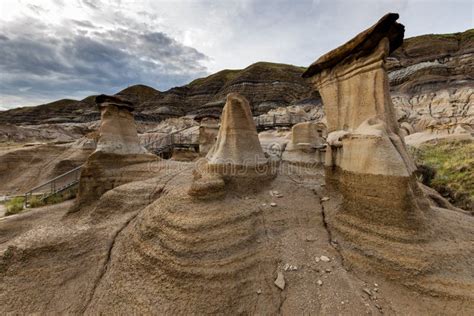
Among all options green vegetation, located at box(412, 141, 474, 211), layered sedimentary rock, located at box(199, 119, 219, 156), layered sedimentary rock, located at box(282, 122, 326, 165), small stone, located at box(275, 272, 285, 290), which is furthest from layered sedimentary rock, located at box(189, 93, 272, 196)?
layered sedimentary rock, located at box(199, 119, 219, 156)

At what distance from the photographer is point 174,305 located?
110 inches

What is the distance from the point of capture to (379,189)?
3414 mm

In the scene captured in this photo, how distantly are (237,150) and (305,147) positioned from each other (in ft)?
14.0

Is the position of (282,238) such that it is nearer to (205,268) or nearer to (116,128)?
(205,268)

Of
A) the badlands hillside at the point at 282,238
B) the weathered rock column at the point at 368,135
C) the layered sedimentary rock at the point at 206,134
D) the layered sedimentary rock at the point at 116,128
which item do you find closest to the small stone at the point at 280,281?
the badlands hillside at the point at 282,238

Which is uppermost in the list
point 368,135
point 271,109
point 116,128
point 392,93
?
point 271,109

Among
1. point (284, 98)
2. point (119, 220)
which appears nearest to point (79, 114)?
point (284, 98)

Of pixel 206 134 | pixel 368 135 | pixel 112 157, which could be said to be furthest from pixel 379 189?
pixel 206 134

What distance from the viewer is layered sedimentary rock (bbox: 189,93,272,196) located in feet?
15.7

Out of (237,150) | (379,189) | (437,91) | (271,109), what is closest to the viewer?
(379,189)

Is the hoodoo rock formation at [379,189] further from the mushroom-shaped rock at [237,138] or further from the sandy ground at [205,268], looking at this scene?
the mushroom-shaped rock at [237,138]

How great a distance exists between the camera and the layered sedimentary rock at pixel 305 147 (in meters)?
8.12

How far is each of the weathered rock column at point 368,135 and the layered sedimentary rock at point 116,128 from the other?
23.7 feet

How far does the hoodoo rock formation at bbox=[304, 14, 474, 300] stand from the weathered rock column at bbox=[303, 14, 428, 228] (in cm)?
1
